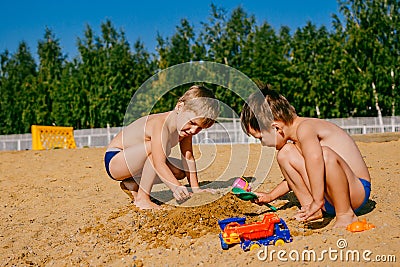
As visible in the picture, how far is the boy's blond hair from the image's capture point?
358cm

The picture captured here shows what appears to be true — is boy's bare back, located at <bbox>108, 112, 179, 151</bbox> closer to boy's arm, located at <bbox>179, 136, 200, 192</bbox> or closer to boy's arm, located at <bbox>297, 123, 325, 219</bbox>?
boy's arm, located at <bbox>179, 136, 200, 192</bbox>

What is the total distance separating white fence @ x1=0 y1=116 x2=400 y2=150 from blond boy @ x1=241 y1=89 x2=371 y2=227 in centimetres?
911

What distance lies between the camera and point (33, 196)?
15.7 feet

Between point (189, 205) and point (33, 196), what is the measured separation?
2.12m

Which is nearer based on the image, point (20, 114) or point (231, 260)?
point (231, 260)

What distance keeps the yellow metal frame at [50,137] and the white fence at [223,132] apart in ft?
13.6

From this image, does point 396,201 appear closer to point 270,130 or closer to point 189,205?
point 270,130

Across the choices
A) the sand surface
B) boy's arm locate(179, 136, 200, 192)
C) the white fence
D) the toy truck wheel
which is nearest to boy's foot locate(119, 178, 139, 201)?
the sand surface

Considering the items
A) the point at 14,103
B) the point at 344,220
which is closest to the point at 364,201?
the point at 344,220

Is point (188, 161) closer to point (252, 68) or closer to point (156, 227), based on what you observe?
point (156, 227)

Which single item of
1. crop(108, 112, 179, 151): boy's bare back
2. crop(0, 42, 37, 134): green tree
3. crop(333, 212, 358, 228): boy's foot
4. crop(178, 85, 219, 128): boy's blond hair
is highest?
crop(0, 42, 37, 134): green tree

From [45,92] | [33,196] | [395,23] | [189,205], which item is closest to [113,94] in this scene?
[45,92]

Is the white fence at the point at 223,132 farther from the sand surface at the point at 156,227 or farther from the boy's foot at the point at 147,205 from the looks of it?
the boy's foot at the point at 147,205

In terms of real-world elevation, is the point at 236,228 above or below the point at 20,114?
below
